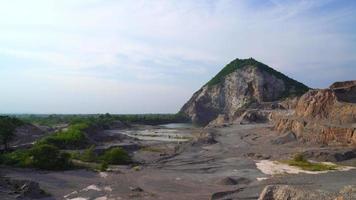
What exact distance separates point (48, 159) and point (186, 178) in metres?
17.5

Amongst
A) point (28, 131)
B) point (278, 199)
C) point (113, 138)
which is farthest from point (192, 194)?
point (28, 131)

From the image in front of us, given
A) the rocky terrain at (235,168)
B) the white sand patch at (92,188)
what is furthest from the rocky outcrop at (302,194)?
the white sand patch at (92,188)

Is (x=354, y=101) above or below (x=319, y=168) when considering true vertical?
above

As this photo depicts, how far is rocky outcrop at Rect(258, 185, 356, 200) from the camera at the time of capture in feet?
67.9

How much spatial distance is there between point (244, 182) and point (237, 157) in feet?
74.3

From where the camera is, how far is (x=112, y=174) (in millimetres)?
51719

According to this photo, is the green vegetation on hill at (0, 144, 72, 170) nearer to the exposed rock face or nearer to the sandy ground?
the sandy ground

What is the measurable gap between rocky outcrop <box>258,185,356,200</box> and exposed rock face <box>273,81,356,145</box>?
44.6 m

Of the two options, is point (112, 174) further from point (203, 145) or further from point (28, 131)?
point (28, 131)

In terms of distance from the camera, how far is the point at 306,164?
192 feet

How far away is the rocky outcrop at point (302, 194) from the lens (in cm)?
2069

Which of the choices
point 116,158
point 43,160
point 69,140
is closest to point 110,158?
point 116,158

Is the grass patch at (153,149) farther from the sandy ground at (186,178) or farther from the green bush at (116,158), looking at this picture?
the green bush at (116,158)

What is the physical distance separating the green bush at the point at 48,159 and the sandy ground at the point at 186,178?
2.23m
